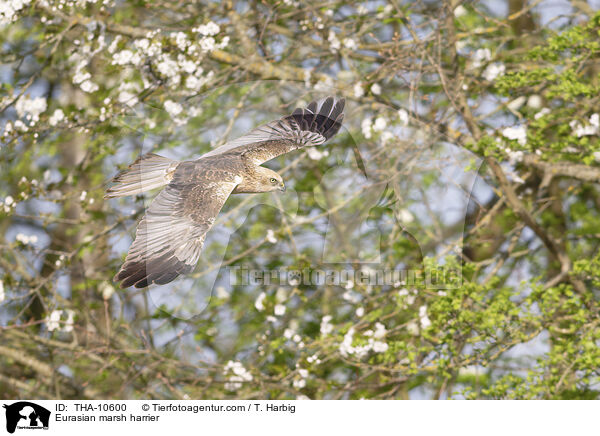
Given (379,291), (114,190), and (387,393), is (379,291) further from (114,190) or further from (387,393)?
(114,190)

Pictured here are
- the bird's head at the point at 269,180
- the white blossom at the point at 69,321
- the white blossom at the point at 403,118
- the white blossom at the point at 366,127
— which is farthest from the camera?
the white blossom at the point at 69,321

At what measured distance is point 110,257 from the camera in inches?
85.8

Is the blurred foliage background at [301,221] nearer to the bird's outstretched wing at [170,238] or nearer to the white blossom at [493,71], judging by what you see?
the white blossom at [493,71]

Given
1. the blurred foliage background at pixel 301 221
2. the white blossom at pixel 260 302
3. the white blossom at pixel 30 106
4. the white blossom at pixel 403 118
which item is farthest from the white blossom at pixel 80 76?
the white blossom at pixel 403 118

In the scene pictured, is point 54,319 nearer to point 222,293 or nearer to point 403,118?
point 222,293

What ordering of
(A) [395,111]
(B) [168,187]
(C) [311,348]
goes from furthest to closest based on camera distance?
(C) [311,348] → (A) [395,111] → (B) [168,187]

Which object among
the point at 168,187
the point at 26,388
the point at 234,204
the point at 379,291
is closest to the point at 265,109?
the point at 234,204

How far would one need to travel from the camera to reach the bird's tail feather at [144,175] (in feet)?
4.58

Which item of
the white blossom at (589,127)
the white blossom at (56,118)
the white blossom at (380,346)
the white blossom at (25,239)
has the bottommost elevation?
the white blossom at (380,346)

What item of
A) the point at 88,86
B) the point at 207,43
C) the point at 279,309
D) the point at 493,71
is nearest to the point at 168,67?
the point at 207,43

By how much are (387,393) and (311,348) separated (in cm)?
28

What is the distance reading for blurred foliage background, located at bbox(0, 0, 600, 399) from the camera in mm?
1870

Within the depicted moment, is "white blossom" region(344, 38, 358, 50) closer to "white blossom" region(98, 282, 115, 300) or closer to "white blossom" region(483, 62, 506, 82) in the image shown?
"white blossom" region(483, 62, 506, 82)
